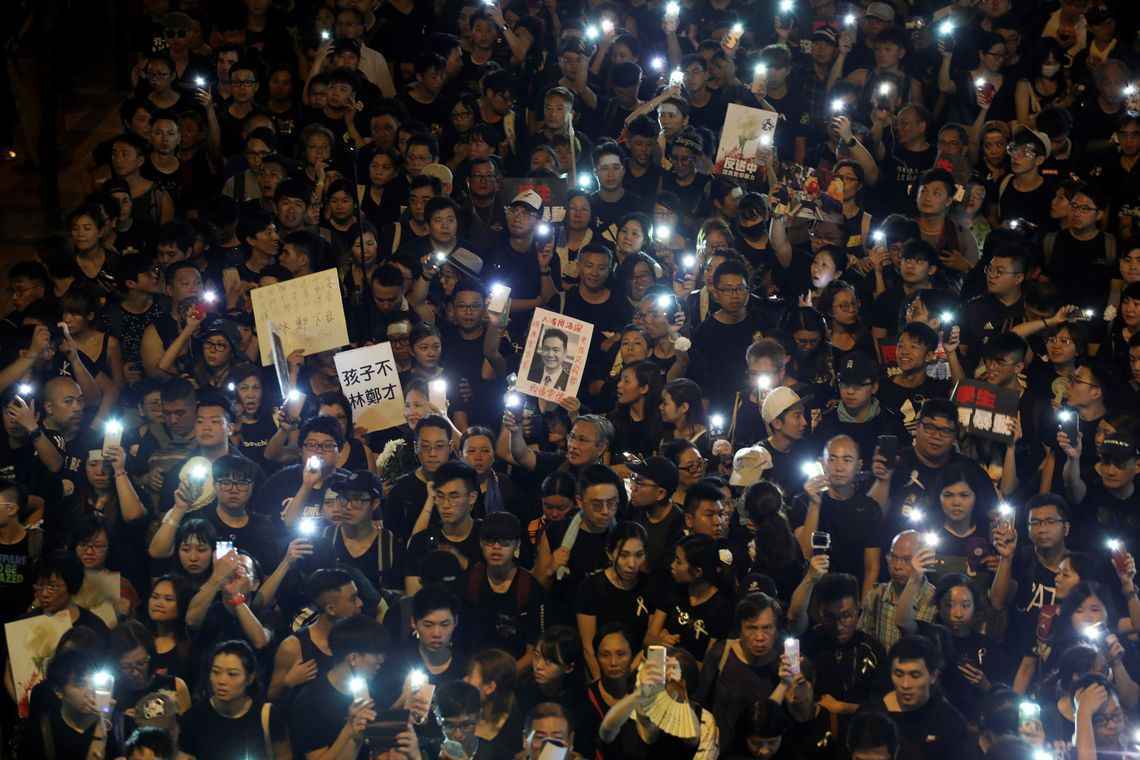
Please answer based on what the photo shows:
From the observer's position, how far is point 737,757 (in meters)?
7.34

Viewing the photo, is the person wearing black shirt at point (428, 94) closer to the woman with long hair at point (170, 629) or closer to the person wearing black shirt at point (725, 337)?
the person wearing black shirt at point (725, 337)

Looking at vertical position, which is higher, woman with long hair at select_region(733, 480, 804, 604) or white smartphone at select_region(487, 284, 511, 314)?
white smartphone at select_region(487, 284, 511, 314)

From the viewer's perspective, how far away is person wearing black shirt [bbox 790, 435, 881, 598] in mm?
8422

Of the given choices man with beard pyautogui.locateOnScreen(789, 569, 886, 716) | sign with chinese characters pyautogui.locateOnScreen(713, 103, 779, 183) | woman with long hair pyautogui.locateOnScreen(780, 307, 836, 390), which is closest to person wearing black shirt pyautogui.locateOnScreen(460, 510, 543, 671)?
man with beard pyautogui.locateOnScreen(789, 569, 886, 716)

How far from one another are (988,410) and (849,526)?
117 cm

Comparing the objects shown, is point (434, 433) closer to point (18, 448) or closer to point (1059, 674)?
point (18, 448)

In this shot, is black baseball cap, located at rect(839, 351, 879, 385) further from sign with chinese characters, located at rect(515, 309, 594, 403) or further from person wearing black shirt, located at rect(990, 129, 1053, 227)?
person wearing black shirt, located at rect(990, 129, 1053, 227)

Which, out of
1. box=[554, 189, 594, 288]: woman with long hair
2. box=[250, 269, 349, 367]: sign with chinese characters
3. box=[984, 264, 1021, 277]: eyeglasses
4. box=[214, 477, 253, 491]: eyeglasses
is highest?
box=[554, 189, 594, 288]: woman with long hair

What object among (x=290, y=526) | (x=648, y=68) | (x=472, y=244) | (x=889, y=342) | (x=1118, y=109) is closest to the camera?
(x=290, y=526)

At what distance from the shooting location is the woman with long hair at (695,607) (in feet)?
25.9

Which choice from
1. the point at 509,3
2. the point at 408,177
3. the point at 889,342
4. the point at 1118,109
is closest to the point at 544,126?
the point at 408,177

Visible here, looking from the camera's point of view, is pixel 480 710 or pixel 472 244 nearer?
pixel 480 710

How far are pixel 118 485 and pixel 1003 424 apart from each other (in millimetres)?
4834

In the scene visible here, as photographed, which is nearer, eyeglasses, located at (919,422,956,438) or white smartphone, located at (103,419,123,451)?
white smartphone, located at (103,419,123,451)
